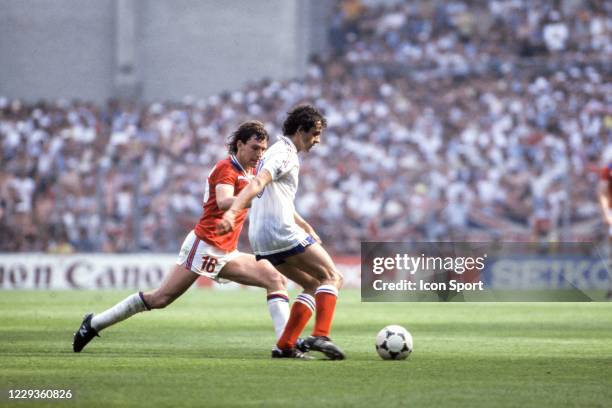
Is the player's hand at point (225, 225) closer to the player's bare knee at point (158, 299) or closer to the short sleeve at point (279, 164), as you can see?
the short sleeve at point (279, 164)

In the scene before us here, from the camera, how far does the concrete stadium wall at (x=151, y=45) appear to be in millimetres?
37094

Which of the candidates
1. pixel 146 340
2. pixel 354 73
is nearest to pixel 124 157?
pixel 354 73

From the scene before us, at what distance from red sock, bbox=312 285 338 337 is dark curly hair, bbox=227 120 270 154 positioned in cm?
149

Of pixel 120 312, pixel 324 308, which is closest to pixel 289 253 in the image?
pixel 324 308

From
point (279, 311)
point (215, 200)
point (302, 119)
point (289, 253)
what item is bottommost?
point (279, 311)

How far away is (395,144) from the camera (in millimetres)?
29125

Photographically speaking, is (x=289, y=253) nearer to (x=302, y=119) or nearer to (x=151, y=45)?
(x=302, y=119)

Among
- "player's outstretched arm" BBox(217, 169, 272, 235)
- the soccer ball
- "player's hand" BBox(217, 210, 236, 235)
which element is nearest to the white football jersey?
"player's outstretched arm" BBox(217, 169, 272, 235)

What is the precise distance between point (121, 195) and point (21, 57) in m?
12.9

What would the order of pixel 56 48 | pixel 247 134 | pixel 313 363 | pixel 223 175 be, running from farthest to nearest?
pixel 56 48 → pixel 247 134 → pixel 223 175 → pixel 313 363

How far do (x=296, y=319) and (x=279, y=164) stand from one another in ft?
4.51

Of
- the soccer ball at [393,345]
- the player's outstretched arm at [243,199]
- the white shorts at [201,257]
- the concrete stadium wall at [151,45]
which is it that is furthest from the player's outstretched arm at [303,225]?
the concrete stadium wall at [151,45]

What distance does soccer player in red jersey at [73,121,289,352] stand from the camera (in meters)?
10.6

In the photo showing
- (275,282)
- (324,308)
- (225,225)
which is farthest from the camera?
(275,282)
